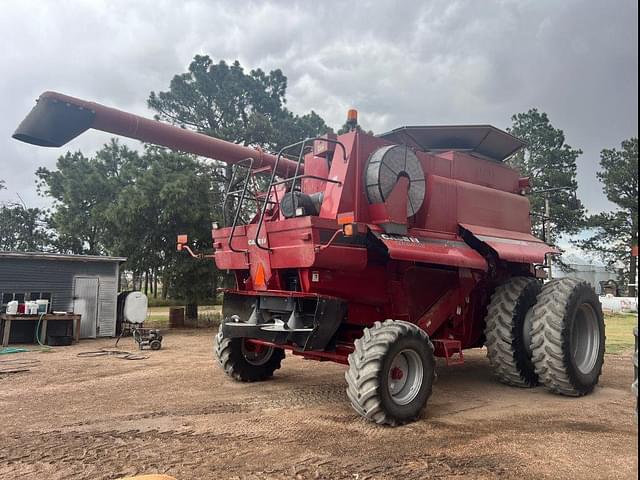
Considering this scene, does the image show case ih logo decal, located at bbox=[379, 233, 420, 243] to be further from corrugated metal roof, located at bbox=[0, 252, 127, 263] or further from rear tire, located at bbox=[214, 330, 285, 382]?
corrugated metal roof, located at bbox=[0, 252, 127, 263]

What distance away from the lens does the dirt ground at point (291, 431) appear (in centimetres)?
425

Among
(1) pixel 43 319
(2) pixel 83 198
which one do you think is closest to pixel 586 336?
(1) pixel 43 319

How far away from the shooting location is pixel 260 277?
265 inches

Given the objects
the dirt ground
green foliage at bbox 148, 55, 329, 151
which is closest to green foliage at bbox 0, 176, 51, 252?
green foliage at bbox 148, 55, 329, 151

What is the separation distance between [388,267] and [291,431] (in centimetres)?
250

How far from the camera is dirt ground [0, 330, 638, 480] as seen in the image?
4246 millimetres

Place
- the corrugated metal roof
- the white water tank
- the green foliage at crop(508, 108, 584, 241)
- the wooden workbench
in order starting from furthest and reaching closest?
the green foliage at crop(508, 108, 584, 241) < the white water tank < the corrugated metal roof < the wooden workbench

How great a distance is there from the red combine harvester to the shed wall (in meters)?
10.1

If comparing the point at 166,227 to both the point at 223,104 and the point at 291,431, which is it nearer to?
the point at 223,104

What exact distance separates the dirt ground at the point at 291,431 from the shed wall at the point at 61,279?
7.70 metres

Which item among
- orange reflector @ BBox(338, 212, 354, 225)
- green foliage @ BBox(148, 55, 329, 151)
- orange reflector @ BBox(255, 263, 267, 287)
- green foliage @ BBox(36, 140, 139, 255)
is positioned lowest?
orange reflector @ BBox(255, 263, 267, 287)

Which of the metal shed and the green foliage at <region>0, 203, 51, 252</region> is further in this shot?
the green foliage at <region>0, 203, 51, 252</region>

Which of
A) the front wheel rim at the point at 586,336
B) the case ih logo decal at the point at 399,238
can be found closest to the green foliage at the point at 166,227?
the case ih logo decal at the point at 399,238

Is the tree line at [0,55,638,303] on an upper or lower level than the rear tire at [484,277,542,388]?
upper
